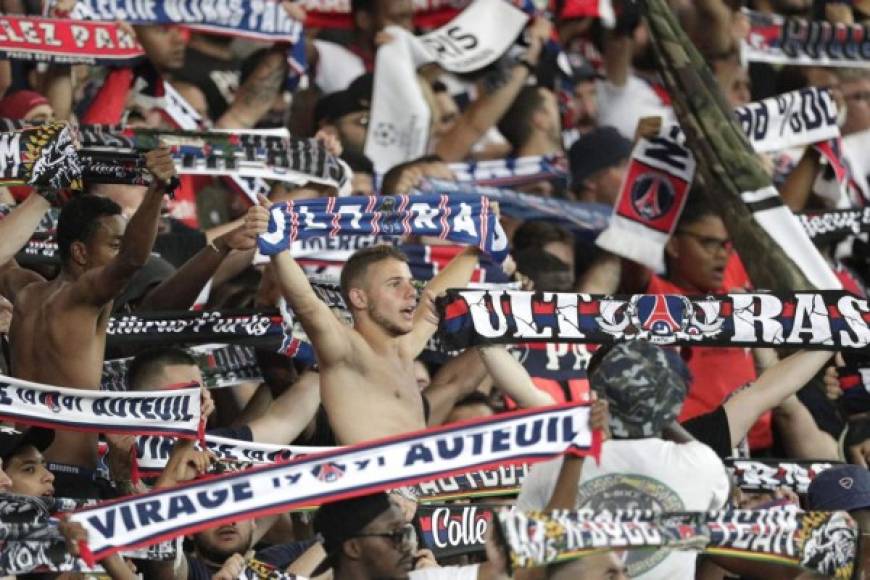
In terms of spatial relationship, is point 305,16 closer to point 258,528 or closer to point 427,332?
point 427,332

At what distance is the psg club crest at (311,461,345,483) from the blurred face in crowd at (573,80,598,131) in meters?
6.33

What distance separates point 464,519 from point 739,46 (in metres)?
4.35

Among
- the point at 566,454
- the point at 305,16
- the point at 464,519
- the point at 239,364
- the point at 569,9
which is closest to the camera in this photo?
the point at 566,454

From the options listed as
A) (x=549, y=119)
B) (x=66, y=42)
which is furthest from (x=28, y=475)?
(x=549, y=119)

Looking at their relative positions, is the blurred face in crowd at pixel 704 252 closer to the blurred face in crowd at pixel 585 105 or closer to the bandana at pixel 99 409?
the blurred face in crowd at pixel 585 105

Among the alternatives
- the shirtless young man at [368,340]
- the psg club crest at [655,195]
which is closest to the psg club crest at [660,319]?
the shirtless young man at [368,340]

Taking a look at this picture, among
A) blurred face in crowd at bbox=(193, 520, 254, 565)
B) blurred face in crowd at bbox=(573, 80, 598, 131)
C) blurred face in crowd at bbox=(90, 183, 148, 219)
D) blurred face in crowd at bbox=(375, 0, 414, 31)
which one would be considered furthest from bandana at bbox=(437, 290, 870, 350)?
blurred face in crowd at bbox=(573, 80, 598, 131)

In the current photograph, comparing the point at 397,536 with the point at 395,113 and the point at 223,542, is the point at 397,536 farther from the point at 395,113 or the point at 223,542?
the point at 395,113

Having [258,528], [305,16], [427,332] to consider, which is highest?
[305,16]

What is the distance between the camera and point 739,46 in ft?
37.0

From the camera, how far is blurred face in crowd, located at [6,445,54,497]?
7.06 meters

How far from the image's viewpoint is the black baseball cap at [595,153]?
36.9 ft

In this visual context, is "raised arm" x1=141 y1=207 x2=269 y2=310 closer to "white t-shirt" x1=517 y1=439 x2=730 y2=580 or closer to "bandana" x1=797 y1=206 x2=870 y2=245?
"white t-shirt" x1=517 y1=439 x2=730 y2=580

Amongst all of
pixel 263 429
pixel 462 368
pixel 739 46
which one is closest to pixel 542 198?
pixel 739 46
